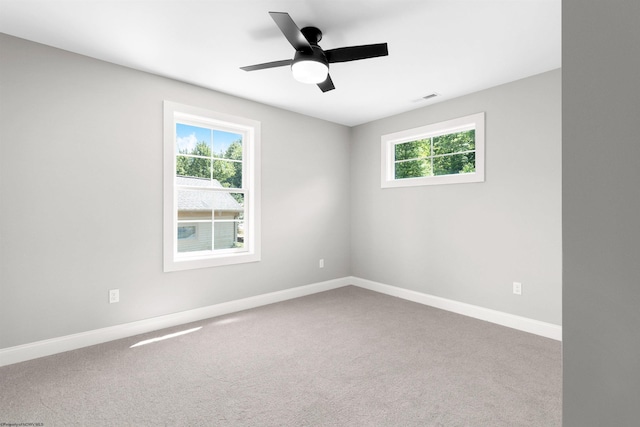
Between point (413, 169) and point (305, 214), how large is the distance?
169 centimetres

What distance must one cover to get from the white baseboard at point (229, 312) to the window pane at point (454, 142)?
75.4 inches

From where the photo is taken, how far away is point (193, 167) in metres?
3.59

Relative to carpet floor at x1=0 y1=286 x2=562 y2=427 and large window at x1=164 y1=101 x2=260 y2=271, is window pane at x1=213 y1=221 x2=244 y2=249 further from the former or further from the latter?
carpet floor at x1=0 y1=286 x2=562 y2=427

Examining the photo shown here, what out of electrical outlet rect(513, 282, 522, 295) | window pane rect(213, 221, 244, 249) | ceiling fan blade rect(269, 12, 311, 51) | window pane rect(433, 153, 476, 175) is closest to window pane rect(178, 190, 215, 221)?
window pane rect(213, 221, 244, 249)

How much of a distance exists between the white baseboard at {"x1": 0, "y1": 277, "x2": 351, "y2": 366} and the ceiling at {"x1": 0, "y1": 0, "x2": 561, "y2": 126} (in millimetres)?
2540

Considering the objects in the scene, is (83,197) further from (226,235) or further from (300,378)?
(300,378)

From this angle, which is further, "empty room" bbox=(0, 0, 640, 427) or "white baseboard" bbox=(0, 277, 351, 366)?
"white baseboard" bbox=(0, 277, 351, 366)

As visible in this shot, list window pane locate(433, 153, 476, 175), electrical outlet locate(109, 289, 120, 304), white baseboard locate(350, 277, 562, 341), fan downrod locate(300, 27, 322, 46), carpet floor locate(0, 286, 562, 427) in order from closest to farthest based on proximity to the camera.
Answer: carpet floor locate(0, 286, 562, 427) < fan downrod locate(300, 27, 322, 46) < electrical outlet locate(109, 289, 120, 304) < white baseboard locate(350, 277, 562, 341) < window pane locate(433, 153, 476, 175)

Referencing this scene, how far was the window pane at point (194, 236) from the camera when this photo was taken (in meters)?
3.49

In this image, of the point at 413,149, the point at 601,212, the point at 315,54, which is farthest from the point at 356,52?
the point at 413,149

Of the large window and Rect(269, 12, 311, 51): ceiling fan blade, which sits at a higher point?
Rect(269, 12, 311, 51): ceiling fan blade

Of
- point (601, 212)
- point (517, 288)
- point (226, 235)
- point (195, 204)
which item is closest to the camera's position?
point (601, 212)

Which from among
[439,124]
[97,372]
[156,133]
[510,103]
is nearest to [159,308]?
[97,372]

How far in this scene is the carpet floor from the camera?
1828 mm
